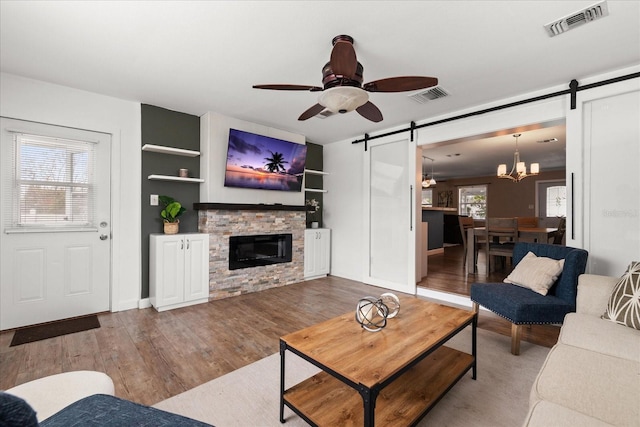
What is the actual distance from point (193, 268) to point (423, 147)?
142 inches

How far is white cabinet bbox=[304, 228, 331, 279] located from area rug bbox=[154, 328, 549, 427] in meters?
2.73

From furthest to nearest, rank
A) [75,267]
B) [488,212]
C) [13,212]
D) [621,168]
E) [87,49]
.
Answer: [488,212] → [75,267] → [13,212] → [621,168] → [87,49]

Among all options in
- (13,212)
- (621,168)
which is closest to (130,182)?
(13,212)

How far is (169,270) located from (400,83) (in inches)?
125

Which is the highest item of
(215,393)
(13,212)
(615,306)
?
(13,212)

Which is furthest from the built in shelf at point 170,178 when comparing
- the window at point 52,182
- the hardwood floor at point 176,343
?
the hardwood floor at point 176,343

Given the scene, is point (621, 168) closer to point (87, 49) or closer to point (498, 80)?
point (498, 80)

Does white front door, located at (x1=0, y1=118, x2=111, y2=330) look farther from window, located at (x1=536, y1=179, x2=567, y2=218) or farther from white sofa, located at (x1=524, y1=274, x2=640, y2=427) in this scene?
window, located at (x1=536, y1=179, x2=567, y2=218)

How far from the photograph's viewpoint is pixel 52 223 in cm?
310

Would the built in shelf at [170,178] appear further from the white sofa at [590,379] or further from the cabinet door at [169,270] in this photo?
the white sofa at [590,379]

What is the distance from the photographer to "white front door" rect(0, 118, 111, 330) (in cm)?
288

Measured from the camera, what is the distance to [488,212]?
32.6 feet

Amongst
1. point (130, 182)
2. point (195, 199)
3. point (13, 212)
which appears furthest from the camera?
point (195, 199)

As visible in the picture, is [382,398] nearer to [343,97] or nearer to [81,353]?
[343,97]
